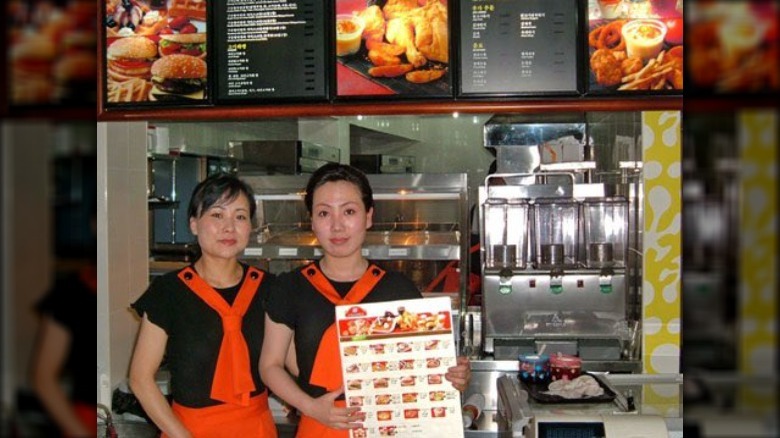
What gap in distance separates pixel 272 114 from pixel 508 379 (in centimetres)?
140

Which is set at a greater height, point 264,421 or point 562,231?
point 562,231

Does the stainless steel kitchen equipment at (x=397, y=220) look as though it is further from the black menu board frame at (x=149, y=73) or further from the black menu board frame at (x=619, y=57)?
the black menu board frame at (x=619, y=57)

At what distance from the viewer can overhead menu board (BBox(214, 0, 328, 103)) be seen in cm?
313

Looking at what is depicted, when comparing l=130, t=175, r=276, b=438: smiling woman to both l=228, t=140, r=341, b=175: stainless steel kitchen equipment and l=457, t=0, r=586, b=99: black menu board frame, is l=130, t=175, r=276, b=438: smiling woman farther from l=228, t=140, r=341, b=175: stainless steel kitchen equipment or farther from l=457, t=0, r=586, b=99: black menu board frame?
l=457, t=0, r=586, b=99: black menu board frame

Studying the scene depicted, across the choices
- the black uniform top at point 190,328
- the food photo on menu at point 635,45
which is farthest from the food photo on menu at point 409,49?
the black uniform top at point 190,328

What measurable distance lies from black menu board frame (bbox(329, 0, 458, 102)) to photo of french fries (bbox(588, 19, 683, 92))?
55cm

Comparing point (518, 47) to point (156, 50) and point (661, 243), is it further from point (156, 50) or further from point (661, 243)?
point (156, 50)

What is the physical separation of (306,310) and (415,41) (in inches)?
47.8

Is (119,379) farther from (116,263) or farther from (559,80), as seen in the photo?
(559,80)

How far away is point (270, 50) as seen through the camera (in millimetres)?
3152

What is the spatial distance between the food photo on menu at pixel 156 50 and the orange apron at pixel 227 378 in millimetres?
979

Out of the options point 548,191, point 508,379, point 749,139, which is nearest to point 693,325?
point 749,139

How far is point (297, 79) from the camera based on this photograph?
314 cm

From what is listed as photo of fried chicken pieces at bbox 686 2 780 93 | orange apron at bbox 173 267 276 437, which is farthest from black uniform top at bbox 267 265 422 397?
photo of fried chicken pieces at bbox 686 2 780 93
